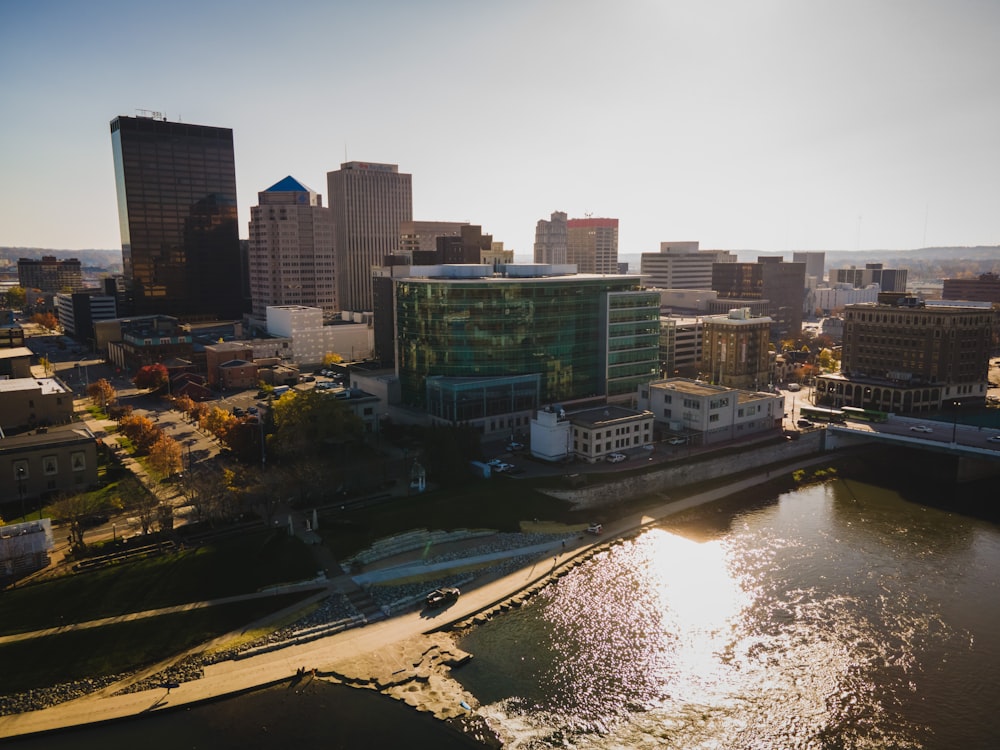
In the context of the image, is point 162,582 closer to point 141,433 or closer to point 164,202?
point 141,433

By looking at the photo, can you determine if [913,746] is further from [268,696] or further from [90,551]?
[90,551]

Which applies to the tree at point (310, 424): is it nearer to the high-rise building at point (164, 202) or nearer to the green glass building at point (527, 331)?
the green glass building at point (527, 331)

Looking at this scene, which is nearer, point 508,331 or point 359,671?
point 359,671

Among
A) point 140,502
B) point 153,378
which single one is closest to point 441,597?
point 140,502

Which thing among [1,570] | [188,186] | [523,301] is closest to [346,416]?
[523,301]

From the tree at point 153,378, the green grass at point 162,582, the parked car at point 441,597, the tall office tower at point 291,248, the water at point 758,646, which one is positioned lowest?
the water at point 758,646

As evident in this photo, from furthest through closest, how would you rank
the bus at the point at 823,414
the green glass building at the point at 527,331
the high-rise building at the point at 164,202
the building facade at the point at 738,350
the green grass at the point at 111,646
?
the high-rise building at the point at 164,202 < the building facade at the point at 738,350 < the bus at the point at 823,414 < the green glass building at the point at 527,331 < the green grass at the point at 111,646

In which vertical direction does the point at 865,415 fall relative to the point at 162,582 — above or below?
above

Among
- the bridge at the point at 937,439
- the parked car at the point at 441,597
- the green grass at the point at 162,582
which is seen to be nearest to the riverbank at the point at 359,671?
the parked car at the point at 441,597
